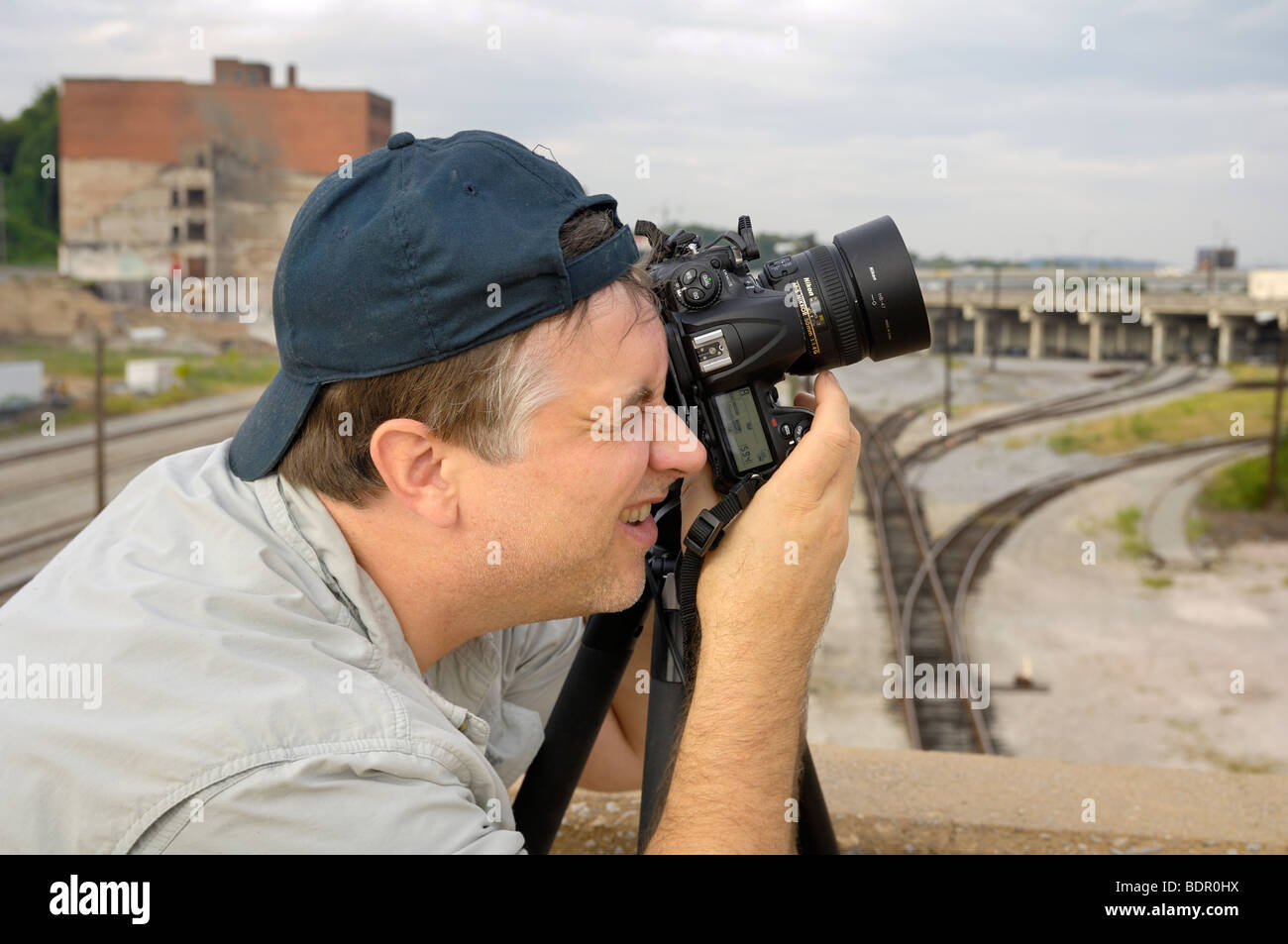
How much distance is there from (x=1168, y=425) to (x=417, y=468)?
124ft

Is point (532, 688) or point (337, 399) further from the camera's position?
point (532, 688)

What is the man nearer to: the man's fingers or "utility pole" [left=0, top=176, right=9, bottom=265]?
the man's fingers

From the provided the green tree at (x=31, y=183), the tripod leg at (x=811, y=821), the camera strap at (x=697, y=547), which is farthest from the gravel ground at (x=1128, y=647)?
the green tree at (x=31, y=183)

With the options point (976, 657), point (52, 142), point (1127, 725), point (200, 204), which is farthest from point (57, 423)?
point (52, 142)

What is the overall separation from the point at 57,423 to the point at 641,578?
37.7 metres

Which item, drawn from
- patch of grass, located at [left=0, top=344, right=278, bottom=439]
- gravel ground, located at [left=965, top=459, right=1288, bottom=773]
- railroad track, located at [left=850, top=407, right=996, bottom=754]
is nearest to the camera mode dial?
railroad track, located at [left=850, top=407, right=996, bottom=754]

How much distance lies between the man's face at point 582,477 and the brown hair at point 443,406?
0.09 feet

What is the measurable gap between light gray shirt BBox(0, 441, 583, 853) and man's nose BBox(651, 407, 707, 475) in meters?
0.52

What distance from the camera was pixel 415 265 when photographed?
1656 mm

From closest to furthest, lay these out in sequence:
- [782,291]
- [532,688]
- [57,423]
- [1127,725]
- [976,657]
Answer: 1. [782,291]
2. [532,688]
3. [1127,725]
4. [976,657]
5. [57,423]

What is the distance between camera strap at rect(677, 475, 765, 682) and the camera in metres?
1.94

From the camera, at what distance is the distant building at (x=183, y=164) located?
166ft
